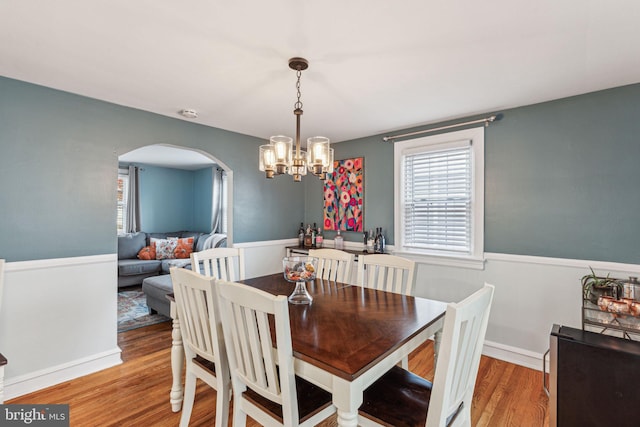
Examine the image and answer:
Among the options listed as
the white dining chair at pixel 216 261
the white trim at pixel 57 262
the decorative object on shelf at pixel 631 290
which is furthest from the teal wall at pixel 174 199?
the decorative object on shelf at pixel 631 290

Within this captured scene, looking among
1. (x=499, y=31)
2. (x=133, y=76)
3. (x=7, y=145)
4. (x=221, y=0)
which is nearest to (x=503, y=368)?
(x=499, y=31)

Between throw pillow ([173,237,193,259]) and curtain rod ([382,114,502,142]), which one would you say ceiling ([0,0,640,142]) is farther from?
throw pillow ([173,237,193,259])

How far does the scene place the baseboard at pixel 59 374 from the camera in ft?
7.33

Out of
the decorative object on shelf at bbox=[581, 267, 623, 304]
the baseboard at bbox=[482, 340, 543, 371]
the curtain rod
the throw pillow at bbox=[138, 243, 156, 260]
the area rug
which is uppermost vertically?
the curtain rod

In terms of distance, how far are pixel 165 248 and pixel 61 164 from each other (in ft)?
11.2

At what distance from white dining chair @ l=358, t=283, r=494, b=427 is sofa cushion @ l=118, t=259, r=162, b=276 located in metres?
4.95

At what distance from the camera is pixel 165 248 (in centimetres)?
560

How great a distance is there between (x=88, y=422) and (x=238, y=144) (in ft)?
9.36

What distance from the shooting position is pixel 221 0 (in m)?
1.43

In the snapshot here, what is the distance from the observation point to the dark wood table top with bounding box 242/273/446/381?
3.91 ft

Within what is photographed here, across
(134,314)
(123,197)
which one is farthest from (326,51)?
(123,197)

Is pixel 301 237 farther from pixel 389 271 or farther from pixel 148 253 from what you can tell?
pixel 148 253

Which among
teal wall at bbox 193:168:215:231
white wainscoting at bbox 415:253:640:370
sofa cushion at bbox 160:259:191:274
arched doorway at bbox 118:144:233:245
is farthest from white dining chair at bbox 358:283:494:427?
teal wall at bbox 193:168:215:231

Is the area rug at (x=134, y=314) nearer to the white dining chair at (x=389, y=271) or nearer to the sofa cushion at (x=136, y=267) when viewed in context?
the sofa cushion at (x=136, y=267)
